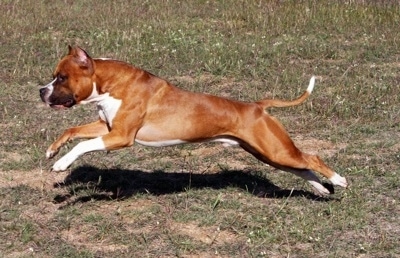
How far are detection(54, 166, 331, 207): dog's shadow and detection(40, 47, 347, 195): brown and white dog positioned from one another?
0.59m

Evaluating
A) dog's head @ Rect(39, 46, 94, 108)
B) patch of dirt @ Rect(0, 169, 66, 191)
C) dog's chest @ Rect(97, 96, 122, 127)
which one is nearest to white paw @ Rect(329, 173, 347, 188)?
dog's chest @ Rect(97, 96, 122, 127)

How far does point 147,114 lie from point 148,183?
110 centimetres

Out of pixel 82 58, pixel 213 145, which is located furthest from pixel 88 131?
pixel 213 145

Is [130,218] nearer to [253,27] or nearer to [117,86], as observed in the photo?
[117,86]

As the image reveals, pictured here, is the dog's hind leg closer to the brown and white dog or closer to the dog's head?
the brown and white dog

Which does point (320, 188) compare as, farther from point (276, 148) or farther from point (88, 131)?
point (88, 131)

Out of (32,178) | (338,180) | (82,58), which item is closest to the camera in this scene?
(82,58)

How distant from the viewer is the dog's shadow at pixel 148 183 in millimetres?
7227

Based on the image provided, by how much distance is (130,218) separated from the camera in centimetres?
668

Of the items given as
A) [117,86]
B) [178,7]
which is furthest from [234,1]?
[117,86]

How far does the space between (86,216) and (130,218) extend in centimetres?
35

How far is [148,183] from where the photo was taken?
7566 mm

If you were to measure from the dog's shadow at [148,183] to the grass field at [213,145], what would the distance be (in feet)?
0.07

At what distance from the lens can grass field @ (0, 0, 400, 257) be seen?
630cm
